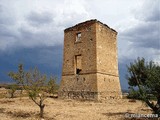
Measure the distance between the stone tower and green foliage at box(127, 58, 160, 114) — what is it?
10.6 m

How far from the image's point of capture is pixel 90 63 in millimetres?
24469

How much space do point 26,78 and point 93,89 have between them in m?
11.9

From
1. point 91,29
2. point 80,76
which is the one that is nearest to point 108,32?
point 91,29

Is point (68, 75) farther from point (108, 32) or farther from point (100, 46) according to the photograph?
point (108, 32)

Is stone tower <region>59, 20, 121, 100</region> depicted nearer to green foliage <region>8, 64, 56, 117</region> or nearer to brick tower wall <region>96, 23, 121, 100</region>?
brick tower wall <region>96, 23, 121, 100</region>

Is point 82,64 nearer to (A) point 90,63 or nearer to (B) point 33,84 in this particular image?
(A) point 90,63

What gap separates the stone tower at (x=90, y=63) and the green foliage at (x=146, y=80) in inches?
417

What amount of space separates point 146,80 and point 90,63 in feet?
43.0

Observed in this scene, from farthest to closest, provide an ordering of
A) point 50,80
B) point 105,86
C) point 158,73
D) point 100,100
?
1. point 105,86
2. point 100,100
3. point 50,80
4. point 158,73

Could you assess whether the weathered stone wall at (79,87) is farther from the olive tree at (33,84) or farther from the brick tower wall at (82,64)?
the olive tree at (33,84)

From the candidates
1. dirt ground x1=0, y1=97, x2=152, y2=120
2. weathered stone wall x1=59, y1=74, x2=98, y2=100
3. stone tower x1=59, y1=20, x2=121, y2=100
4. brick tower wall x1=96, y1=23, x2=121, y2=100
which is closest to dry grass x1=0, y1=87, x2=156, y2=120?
dirt ground x1=0, y1=97, x2=152, y2=120

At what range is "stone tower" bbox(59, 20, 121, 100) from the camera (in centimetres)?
2403

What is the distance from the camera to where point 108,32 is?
1076 inches

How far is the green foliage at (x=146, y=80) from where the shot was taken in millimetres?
11191
